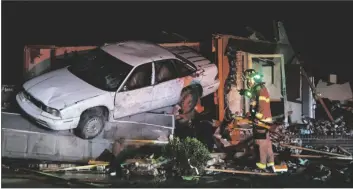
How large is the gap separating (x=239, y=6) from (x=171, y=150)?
10.6ft

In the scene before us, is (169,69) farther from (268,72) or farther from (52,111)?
(52,111)

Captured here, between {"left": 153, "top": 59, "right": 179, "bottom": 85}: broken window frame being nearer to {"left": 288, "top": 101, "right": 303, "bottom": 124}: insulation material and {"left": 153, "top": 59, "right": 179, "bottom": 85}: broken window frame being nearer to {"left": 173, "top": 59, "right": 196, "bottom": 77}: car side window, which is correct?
{"left": 173, "top": 59, "right": 196, "bottom": 77}: car side window

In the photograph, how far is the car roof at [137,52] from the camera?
6.89m

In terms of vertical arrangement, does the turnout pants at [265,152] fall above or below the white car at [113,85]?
below

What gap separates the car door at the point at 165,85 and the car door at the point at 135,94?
12 centimetres

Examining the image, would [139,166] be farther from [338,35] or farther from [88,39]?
[338,35]

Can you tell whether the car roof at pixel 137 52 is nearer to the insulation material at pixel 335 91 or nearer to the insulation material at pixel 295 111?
the insulation material at pixel 295 111

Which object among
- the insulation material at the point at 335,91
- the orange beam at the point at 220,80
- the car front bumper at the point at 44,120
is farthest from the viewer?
the insulation material at the point at 335,91

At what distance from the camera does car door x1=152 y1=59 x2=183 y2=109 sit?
6824mm

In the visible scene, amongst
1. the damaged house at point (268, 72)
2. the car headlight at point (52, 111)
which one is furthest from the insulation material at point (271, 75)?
the car headlight at point (52, 111)

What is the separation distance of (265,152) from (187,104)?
1.59m

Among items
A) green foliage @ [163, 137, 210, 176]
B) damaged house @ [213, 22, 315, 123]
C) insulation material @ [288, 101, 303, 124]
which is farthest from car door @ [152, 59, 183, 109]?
insulation material @ [288, 101, 303, 124]

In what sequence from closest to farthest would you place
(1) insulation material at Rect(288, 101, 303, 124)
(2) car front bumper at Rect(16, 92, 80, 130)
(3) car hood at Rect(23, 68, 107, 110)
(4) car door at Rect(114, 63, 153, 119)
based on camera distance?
1. (2) car front bumper at Rect(16, 92, 80, 130)
2. (3) car hood at Rect(23, 68, 107, 110)
3. (4) car door at Rect(114, 63, 153, 119)
4. (1) insulation material at Rect(288, 101, 303, 124)

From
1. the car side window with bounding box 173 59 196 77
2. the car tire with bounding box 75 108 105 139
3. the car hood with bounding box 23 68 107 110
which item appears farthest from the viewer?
the car side window with bounding box 173 59 196 77
